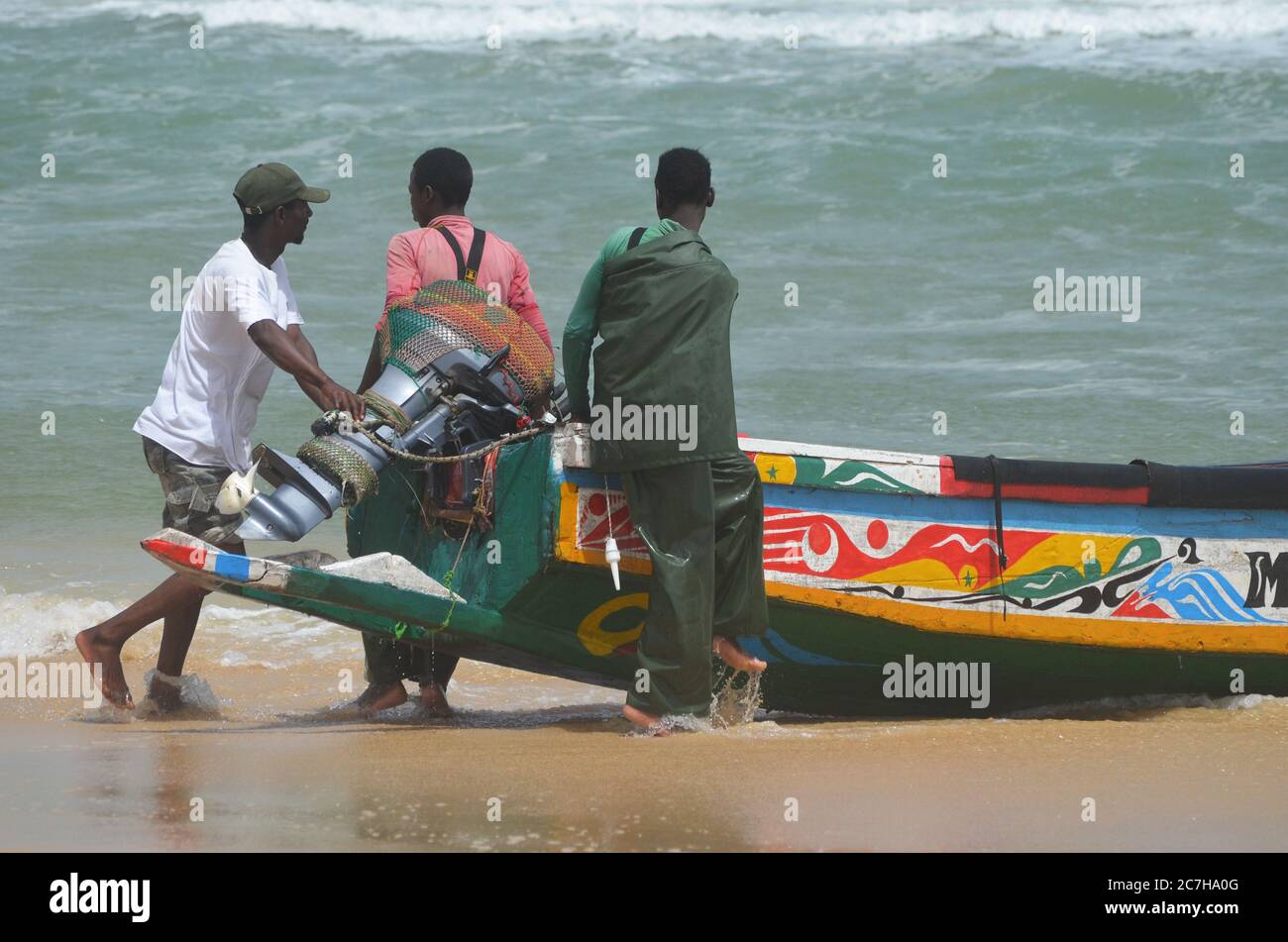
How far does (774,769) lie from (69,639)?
3864 mm

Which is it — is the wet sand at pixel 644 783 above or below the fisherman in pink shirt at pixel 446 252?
below

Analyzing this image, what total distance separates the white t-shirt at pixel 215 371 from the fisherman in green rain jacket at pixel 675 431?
3.26 ft

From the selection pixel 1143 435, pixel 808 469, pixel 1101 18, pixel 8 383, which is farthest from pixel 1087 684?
pixel 1101 18

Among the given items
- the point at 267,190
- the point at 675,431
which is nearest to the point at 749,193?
the point at 267,190

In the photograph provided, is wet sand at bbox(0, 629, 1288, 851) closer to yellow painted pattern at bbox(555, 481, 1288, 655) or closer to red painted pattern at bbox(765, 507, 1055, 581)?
yellow painted pattern at bbox(555, 481, 1288, 655)

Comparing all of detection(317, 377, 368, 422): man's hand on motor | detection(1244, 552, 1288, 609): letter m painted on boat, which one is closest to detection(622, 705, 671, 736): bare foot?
detection(317, 377, 368, 422): man's hand on motor

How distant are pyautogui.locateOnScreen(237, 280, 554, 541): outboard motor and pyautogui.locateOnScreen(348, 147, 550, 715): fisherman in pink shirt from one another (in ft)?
0.50

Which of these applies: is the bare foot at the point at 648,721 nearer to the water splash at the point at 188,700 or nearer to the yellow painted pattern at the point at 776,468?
the yellow painted pattern at the point at 776,468

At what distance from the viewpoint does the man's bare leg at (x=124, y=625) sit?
5.55 m

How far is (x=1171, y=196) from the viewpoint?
1688 cm

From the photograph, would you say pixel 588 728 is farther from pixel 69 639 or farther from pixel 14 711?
pixel 69 639

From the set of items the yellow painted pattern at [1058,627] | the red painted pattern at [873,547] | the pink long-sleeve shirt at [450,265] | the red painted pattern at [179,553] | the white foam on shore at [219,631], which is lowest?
the white foam on shore at [219,631]

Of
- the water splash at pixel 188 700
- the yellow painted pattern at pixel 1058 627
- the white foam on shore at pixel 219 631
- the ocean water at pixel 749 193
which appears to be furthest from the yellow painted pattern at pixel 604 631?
the ocean water at pixel 749 193

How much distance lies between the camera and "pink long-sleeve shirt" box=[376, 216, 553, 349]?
5.50m
